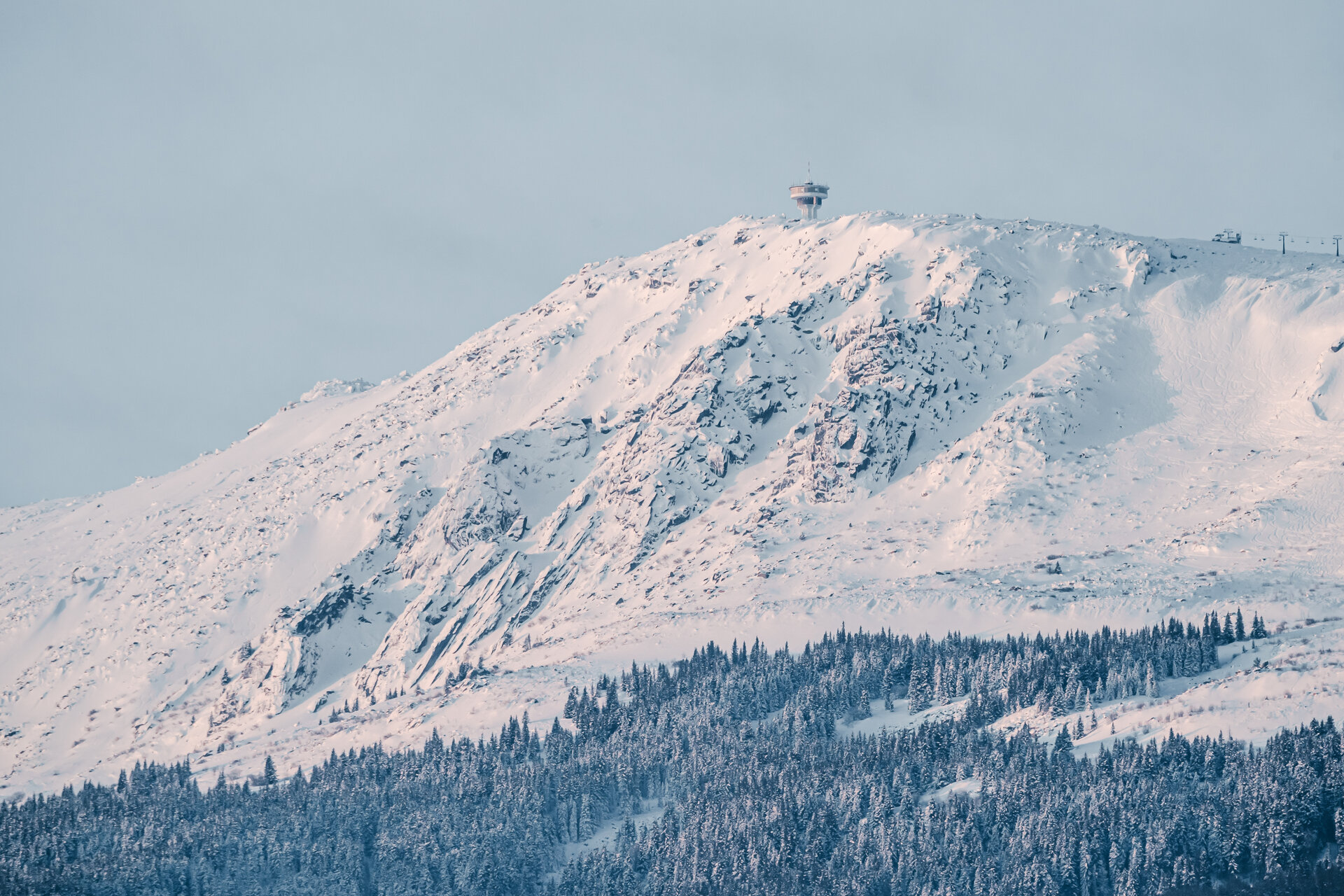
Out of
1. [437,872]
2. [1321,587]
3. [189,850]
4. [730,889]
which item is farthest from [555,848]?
[1321,587]

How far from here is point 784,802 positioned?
500 ft

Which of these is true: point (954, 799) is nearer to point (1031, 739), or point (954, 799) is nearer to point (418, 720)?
point (1031, 739)

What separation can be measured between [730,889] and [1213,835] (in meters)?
35.8

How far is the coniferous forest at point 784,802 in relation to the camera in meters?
134

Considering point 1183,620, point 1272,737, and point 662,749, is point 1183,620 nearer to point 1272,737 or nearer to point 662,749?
point 1272,737

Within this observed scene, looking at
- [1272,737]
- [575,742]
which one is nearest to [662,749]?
[575,742]

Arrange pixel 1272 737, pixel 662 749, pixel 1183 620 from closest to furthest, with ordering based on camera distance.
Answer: pixel 1272 737, pixel 662 749, pixel 1183 620

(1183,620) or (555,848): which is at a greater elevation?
(1183,620)

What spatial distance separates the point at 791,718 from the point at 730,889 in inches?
1143

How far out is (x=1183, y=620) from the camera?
18225 centimetres

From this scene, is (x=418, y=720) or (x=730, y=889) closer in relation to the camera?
(x=730, y=889)

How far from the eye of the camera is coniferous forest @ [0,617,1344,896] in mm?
134250

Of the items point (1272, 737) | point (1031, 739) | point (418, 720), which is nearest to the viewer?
point (1272, 737)

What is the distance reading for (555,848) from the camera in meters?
159
